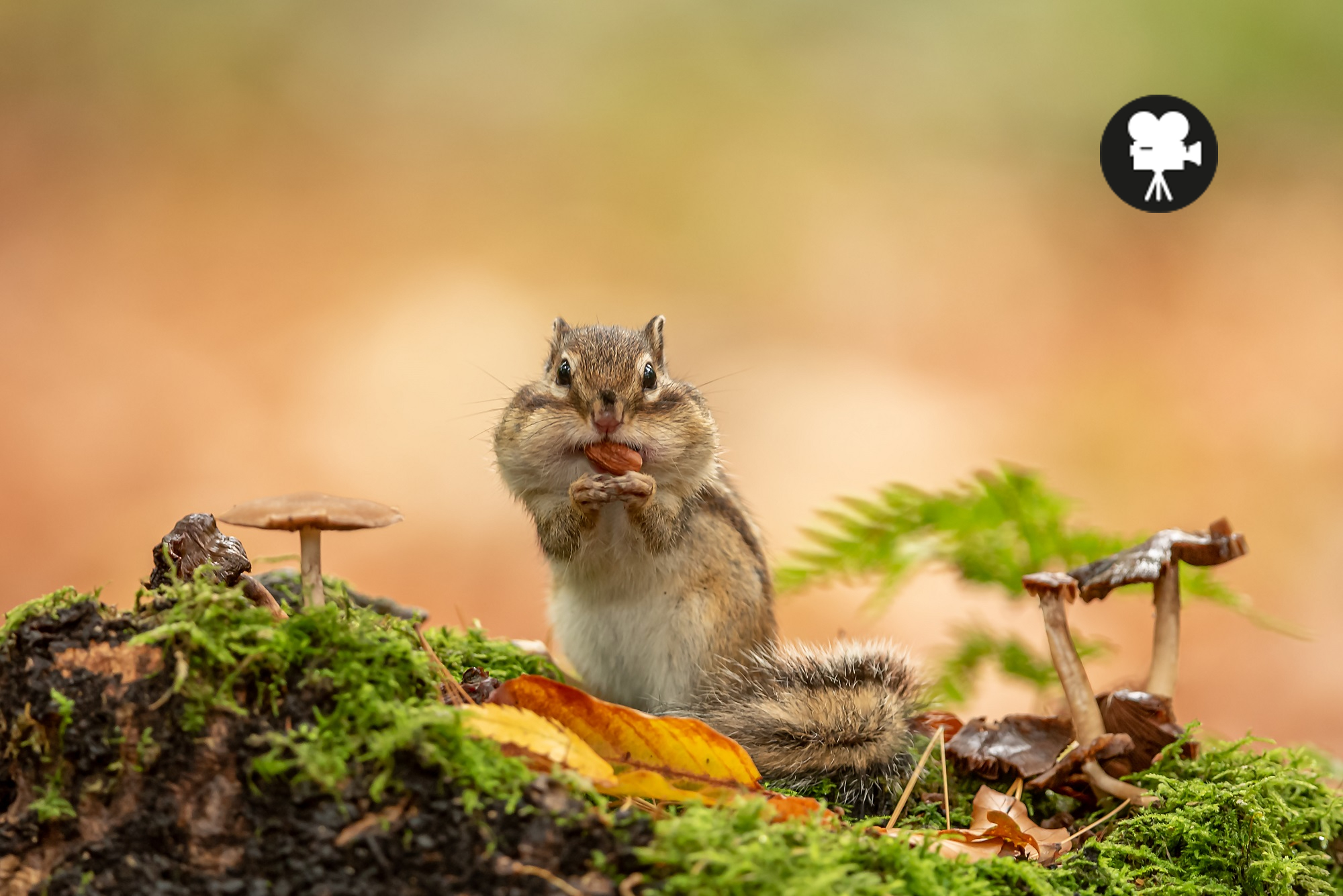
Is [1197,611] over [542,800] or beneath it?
beneath

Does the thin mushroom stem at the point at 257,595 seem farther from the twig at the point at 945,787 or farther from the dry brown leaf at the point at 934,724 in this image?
the dry brown leaf at the point at 934,724

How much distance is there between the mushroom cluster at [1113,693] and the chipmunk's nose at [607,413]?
1169mm

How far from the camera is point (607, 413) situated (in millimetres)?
3127

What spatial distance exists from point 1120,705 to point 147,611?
2.25 meters

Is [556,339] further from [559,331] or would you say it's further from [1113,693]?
[1113,693]

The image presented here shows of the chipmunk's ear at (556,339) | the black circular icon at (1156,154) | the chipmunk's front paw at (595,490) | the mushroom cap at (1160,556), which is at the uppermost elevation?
the black circular icon at (1156,154)

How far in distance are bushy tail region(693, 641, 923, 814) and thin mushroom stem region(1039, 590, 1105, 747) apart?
1.40ft

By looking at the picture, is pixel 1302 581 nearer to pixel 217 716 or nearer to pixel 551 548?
pixel 551 548

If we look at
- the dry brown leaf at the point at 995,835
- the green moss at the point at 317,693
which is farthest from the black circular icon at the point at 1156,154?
the green moss at the point at 317,693

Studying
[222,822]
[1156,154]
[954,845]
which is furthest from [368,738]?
[1156,154]

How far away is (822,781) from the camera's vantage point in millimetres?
2852

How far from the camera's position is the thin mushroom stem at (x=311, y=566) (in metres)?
2.08

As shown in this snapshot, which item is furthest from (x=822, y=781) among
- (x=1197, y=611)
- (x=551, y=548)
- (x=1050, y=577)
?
(x=1197, y=611)

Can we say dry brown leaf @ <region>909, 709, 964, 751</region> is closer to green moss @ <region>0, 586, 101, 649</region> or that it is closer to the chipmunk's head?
the chipmunk's head
